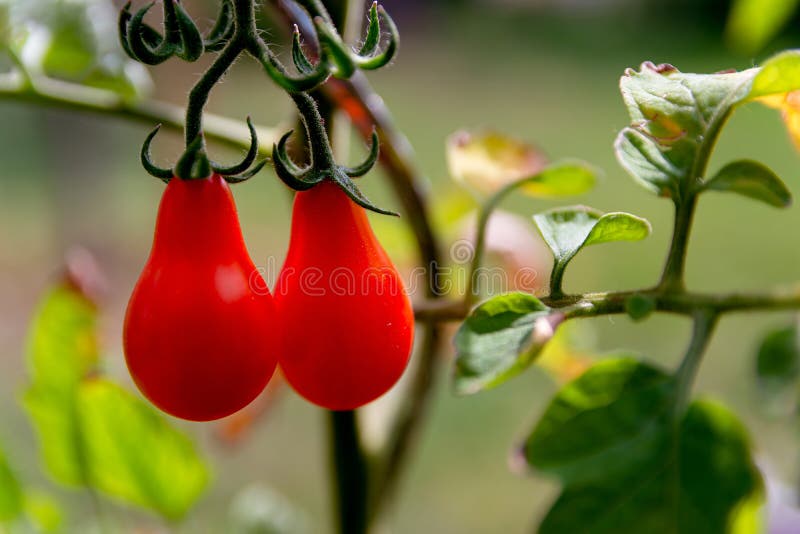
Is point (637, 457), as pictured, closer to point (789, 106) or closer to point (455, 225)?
point (789, 106)

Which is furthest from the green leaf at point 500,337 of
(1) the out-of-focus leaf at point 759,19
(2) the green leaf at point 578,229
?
(1) the out-of-focus leaf at point 759,19

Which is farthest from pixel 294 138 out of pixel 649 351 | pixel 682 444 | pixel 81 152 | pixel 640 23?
pixel 640 23

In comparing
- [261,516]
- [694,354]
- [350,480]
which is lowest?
[261,516]

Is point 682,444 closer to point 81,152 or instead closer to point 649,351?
point 649,351

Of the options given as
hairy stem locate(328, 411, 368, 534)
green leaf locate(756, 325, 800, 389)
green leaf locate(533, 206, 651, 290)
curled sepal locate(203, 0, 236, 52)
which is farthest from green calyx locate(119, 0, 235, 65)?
green leaf locate(756, 325, 800, 389)

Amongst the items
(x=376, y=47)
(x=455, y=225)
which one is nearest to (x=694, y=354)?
(x=376, y=47)

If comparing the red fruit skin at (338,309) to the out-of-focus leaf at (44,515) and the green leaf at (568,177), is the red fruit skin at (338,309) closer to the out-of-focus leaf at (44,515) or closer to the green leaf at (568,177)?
the green leaf at (568,177)

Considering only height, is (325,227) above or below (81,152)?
above
